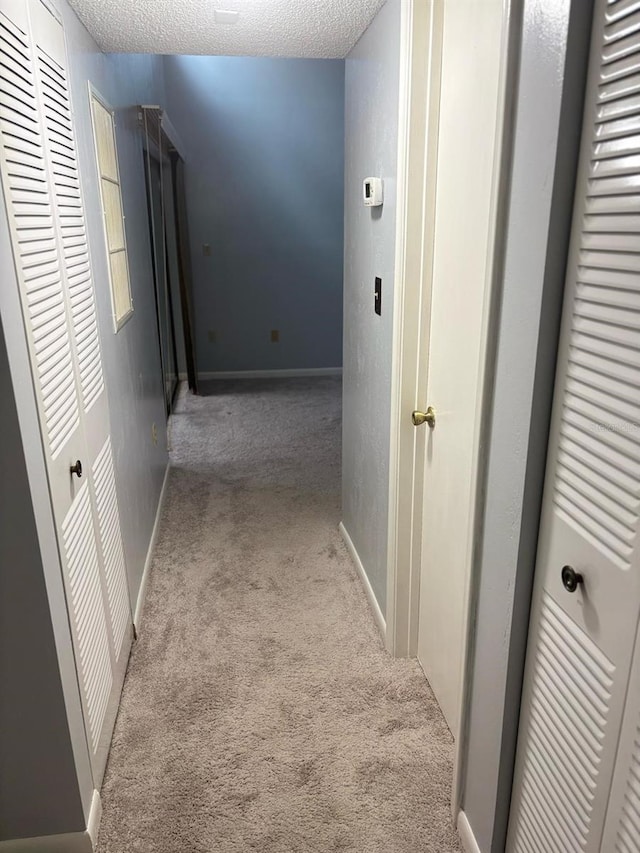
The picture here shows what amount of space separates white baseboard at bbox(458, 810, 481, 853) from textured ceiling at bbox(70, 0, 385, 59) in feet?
7.07

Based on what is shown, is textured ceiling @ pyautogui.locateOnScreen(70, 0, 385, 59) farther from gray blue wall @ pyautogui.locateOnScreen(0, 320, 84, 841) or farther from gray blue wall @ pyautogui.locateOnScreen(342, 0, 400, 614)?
gray blue wall @ pyautogui.locateOnScreen(0, 320, 84, 841)

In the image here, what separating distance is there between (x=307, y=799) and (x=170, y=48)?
2459 mm

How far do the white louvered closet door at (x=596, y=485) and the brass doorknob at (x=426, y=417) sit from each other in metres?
0.75

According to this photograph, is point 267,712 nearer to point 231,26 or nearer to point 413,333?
point 413,333

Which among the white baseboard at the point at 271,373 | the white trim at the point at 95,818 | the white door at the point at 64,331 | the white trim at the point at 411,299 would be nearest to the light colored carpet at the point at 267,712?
the white trim at the point at 95,818

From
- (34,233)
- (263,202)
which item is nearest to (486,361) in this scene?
(34,233)

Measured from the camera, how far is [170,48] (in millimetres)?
2270

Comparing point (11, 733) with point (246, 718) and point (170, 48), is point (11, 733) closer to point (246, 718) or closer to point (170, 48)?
point (246, 718)

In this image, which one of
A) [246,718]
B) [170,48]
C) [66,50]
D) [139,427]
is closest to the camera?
[66,50]

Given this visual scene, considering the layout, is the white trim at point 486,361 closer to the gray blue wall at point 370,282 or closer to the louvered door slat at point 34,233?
the gray blue wall at point 370,282

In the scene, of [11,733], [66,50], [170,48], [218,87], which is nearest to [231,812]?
[11,733]

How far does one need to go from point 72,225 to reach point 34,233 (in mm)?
378

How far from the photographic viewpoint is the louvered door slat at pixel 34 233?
4.13 ft

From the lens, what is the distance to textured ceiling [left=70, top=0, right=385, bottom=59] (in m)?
1.79
